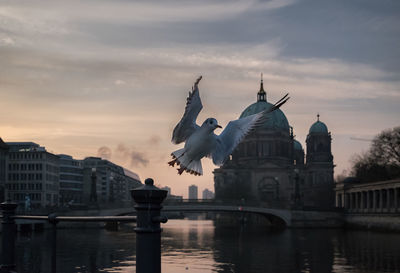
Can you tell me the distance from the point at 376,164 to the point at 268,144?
248 feet

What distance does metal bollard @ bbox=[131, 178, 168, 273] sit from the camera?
25.0 ft

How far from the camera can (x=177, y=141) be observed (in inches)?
623

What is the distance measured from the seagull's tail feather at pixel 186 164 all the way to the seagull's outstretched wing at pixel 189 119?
43cm

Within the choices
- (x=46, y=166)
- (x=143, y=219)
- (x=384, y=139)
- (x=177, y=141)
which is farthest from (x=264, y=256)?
(x=46, y=166)

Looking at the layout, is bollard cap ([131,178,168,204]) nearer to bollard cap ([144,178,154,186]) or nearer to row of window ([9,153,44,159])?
bollard cap ([144,178,154,186])

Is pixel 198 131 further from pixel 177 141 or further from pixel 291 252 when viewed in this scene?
pixel 291 252

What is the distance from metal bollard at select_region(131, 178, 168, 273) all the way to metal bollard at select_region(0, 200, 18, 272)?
440 cm

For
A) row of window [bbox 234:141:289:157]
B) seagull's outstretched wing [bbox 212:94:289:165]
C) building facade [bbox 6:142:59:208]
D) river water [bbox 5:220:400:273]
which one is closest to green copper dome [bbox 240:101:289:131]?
row of window [bbox 234:141:289:157]

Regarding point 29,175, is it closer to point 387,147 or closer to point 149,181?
point 387,147

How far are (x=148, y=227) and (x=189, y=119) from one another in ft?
25.8

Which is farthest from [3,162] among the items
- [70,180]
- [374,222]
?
[374,222]

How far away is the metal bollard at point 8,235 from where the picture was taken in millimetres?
11258

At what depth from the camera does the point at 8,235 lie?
11344mm

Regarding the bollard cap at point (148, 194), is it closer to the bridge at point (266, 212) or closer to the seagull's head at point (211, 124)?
the seagull's head at point (211, 124)
